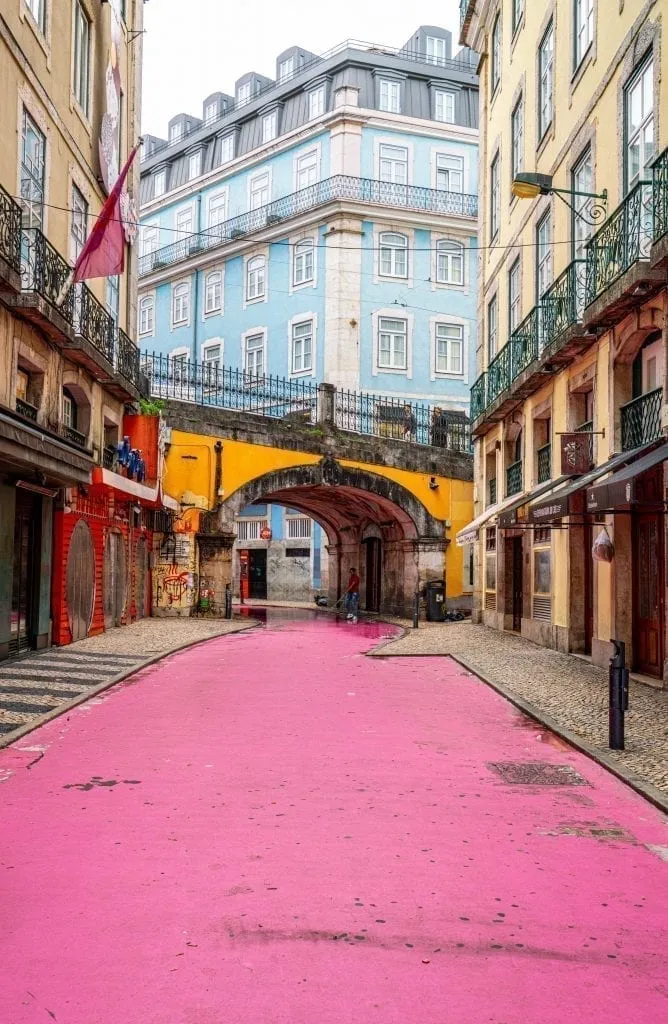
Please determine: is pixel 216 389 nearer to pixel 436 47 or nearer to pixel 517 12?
pixel 517 12

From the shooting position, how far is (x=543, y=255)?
18.6 metres

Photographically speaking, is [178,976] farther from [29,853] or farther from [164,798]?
[164,798]

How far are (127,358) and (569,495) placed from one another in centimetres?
1048

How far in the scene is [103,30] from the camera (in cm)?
1847

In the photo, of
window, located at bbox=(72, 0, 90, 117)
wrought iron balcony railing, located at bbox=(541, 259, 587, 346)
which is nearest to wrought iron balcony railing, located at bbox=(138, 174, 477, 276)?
window, located at bbox=(72, 0, 90, 117)

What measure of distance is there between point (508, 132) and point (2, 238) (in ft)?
43.4

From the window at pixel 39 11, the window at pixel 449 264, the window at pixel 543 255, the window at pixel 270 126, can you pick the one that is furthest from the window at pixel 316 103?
the window at pixel 39 11

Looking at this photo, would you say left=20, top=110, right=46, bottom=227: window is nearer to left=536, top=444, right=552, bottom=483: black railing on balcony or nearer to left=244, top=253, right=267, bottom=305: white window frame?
left=536, top=444, right=552, bottom=483: black railing on balcony

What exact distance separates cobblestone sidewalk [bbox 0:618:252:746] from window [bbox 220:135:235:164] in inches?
1050

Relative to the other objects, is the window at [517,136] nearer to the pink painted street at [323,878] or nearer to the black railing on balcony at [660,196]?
the black railing on balcony at [660,196]

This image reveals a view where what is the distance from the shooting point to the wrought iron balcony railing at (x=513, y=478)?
2065 centimetres

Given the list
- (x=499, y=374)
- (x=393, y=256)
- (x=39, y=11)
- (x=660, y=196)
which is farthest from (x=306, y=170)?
(x=660, y=196)

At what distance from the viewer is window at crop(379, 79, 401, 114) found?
37.2 m

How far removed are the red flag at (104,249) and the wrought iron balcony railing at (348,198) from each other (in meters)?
22.5
